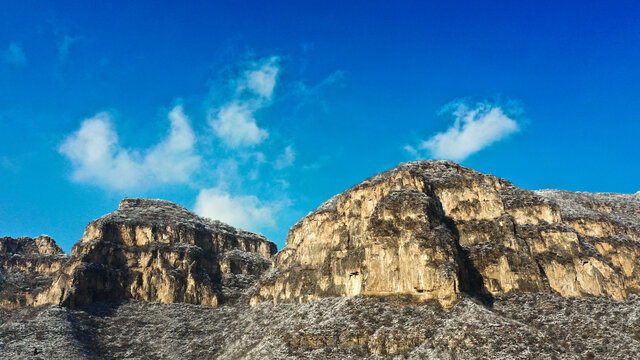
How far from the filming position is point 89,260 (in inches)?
4820

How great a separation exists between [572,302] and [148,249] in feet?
358

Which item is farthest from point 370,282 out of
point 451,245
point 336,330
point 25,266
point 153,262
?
point 25,266

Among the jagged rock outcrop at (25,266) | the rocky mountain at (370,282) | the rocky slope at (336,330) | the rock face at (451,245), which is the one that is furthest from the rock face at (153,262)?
the rock face at (451,245)

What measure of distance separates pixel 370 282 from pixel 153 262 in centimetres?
7202

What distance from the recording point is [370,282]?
87062 millimetres

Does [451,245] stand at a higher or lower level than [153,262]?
lower

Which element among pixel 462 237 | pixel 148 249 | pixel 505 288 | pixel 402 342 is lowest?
pixel 402 342

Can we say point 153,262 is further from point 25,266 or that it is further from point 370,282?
point 370,282

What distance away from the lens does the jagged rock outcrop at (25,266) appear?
122 meters

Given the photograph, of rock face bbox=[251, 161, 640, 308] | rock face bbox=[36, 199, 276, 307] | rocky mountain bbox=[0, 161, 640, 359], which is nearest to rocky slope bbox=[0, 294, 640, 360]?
rocky mountain bbox=[0, 161, 640, 359]

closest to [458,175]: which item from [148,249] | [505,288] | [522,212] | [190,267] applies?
[522,212]

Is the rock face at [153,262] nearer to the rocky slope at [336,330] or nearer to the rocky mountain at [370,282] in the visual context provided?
the rocky mountain at [370,282]

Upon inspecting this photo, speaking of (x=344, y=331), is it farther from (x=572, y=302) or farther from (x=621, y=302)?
(x=621, y=302)

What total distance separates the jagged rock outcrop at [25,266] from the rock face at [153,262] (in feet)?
41.4
